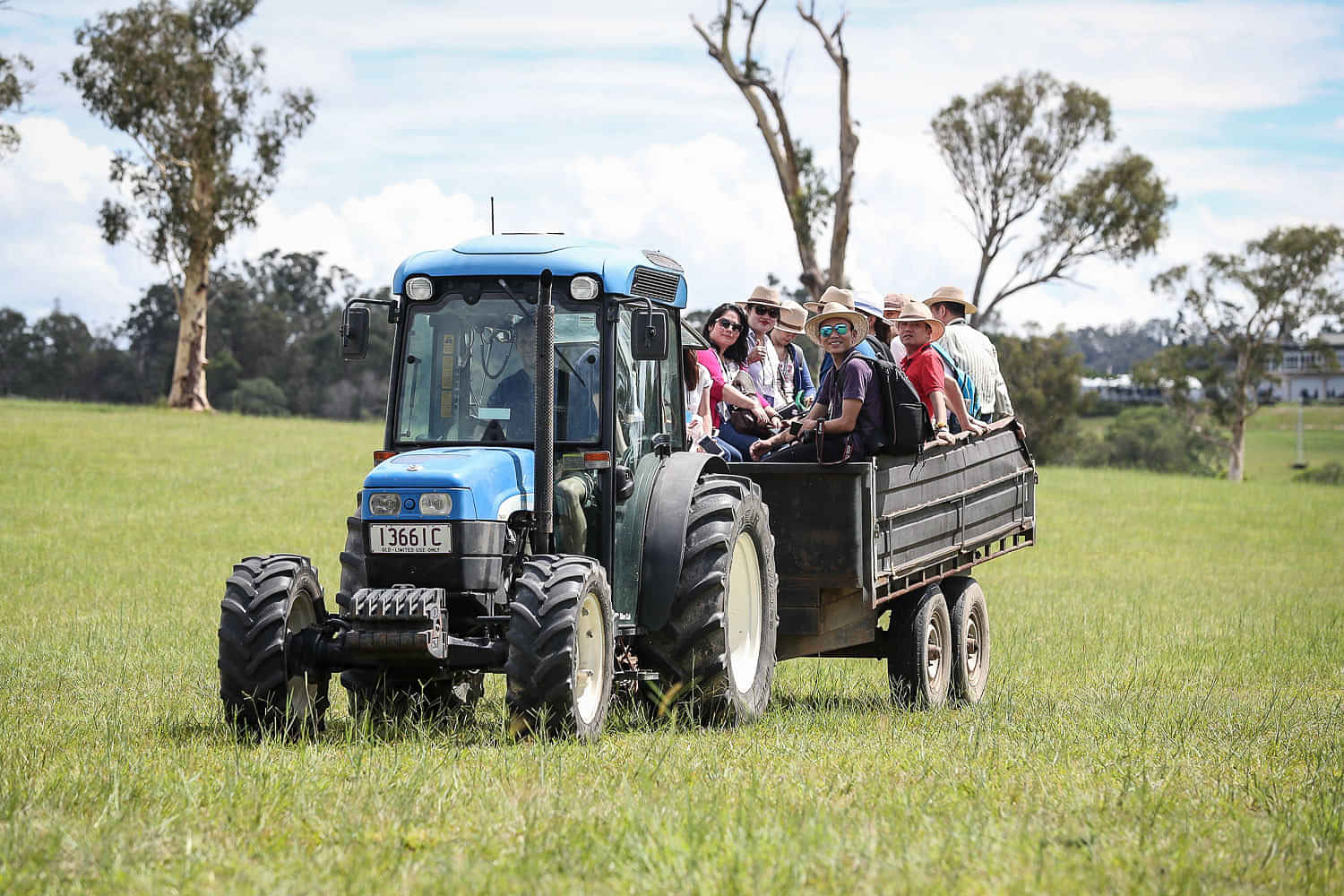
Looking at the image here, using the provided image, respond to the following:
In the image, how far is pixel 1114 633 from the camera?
15.4 m

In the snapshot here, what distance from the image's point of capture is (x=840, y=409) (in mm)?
9523

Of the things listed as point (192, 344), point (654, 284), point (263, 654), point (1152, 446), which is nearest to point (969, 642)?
point (654, 284)

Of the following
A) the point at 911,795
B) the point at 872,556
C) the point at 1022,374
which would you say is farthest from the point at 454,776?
the point at 1022,374

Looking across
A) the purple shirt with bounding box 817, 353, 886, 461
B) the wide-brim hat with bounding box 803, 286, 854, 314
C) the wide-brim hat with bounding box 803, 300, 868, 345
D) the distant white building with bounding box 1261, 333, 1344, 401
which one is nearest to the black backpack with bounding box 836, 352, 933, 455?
the purple shirt with bounding box 817, 353, 886, 461

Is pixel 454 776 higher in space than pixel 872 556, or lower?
lower

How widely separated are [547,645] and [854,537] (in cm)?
270

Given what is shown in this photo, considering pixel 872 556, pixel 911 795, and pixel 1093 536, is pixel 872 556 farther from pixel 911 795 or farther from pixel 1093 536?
pixel 1093 536

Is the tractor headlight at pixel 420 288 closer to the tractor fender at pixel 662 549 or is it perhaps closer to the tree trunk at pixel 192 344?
the tractor fender at pixel 662 549

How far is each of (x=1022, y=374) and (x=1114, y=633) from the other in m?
55.5

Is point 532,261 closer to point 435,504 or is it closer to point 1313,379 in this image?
point 435,504

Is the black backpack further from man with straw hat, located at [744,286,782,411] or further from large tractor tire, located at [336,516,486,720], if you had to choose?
large tractor tire, located at [336,516,486,720]

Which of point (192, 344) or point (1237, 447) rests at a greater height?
point (192, 344)

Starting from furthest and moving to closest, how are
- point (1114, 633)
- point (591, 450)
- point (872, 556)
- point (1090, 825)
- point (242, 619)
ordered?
1. point (1114, 633)
2. point (872, 556)
3. point (591, 450)
4. point (242, 619)
5. point (1090, 825)

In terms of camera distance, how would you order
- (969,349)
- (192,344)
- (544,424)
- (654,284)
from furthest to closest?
1. (192,344)
2. (969,349)
3. (654,284)
4. (544,424)
